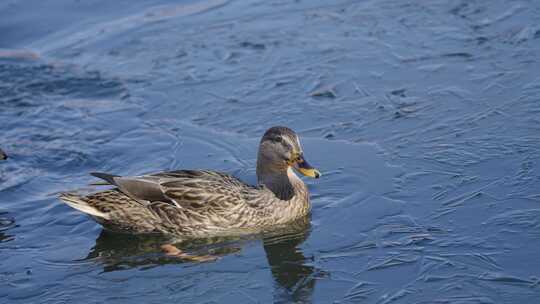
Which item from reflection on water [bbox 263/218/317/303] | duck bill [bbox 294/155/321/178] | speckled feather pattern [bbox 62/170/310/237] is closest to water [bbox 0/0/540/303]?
reflection on water [bbox 263/218/317/303]

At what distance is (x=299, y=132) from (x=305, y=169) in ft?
5.26

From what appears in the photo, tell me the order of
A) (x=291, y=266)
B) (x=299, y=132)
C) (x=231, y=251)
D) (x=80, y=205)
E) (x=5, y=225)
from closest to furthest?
(x=291, y=266), (x=231, y=251), (x=80, y=205), (x=5, y=225), (x=299, y=132)

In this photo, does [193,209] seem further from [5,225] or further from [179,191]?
[5,225]

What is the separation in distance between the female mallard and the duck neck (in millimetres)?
30

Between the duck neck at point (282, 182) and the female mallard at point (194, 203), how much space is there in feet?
0.10

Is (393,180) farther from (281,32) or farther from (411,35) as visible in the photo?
(281,32)

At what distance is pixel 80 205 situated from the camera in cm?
797

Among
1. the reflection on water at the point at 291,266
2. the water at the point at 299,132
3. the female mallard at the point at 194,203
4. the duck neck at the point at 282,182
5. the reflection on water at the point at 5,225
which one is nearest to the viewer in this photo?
the reflection on water at the point at 291,266

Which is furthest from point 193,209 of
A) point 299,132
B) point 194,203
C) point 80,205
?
point 299,132

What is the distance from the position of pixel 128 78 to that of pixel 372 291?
6.14 m

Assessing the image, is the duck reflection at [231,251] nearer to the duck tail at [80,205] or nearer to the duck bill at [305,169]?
the duck tail at [80,205]

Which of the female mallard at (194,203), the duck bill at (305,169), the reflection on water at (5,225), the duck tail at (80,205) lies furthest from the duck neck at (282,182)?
the reflection on water at (5,225)

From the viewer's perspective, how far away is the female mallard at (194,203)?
808 cm

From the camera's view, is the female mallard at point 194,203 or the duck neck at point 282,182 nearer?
the female mallard at point 194,203
